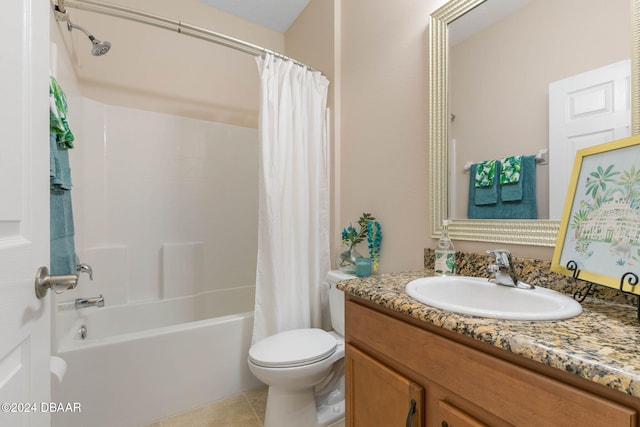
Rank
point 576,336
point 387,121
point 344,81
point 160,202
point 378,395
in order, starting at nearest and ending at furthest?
point 576,336
point 378,395
point 387,121
point 344,81
point 160,202

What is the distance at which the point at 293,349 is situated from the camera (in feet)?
4.32

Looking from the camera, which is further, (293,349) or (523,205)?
(293,349)

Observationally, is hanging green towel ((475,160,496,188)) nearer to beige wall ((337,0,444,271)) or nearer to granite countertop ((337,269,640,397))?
beige wall ((337,0,444,271))

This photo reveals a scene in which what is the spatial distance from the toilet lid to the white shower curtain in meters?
0.22

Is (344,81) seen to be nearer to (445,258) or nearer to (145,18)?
(145,18)

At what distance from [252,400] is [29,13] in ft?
6.03

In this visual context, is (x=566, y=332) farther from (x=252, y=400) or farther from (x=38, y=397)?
(x=252, y=400)

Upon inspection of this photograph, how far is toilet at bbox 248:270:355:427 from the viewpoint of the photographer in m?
1.21

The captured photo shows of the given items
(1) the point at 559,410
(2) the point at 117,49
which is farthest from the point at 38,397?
(2) the point at 117,49

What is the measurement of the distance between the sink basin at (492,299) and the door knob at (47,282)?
2.84ft

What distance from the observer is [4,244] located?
501 mm

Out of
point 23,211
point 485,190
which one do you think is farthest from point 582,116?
point 23,211

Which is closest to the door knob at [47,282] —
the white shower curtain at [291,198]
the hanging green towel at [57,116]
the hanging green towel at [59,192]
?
the hanging green towel at [59,192]

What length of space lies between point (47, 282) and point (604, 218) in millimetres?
1321
